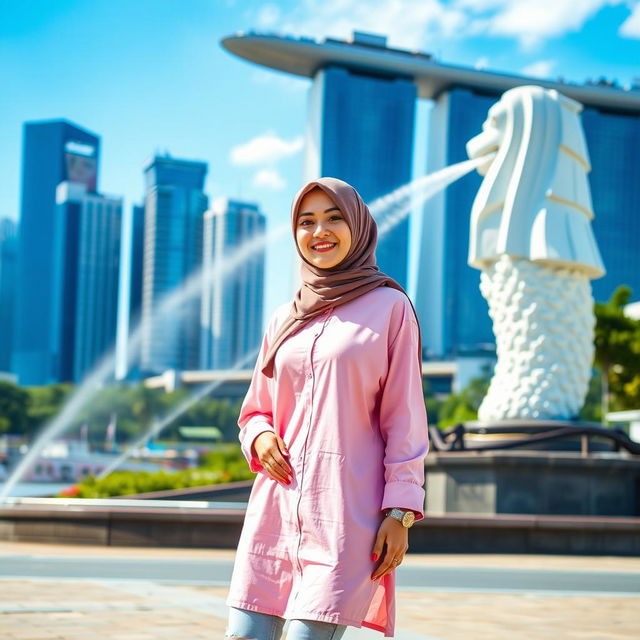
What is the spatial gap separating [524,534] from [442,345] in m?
88.6

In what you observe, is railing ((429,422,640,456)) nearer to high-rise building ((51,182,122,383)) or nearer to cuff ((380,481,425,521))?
cuff ((380,481,425,521))

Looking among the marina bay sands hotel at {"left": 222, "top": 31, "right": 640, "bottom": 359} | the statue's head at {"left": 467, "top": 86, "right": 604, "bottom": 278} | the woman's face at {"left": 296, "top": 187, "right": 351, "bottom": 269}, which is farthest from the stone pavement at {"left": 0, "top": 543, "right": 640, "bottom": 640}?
the marina bay sands hotel at {"left": 222, "top": 31, "right": 640, "bottom": 359}

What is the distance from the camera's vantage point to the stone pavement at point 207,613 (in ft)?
16.3

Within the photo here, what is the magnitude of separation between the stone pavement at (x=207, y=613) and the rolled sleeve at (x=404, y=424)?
8.90ft

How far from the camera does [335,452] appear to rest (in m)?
2.38

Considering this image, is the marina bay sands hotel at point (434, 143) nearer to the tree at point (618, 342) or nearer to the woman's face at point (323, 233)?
the tree at point (618, 342)

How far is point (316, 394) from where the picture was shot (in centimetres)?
244

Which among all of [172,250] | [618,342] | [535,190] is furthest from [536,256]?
[172,250]

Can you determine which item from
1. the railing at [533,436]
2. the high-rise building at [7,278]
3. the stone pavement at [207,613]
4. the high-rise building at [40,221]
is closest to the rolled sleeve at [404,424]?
the stone pavement at [207,613]

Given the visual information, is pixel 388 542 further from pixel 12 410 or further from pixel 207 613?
pixel 12 410

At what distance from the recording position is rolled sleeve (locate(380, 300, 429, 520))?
235 centimetres

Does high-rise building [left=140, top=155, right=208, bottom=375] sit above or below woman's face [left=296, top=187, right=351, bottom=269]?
above

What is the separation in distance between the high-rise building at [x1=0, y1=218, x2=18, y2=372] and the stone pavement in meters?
152

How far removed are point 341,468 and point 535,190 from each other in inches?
484
